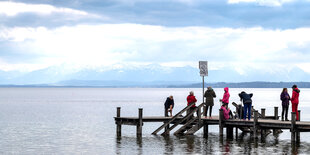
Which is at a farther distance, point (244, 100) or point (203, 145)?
point (244, 100)

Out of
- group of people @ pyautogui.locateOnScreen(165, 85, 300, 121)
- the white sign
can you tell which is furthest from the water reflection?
the white sign

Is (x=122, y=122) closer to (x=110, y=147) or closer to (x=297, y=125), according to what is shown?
(x=110, y=147)

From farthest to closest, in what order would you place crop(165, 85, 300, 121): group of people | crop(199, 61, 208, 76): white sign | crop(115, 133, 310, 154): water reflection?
1. crop(199, 61, 208, 76): white sign
2. crop(165, 85, 300, 121): group of people
3. crop(115, 133, 310, 154): water reflection

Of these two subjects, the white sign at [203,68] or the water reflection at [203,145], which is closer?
the water reflection at [203,145]

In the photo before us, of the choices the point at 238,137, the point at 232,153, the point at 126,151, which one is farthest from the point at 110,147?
the point at 238,137

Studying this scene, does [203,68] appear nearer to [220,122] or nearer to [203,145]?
[220,122]

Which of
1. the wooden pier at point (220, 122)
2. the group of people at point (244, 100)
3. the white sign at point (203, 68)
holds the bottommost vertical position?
the wooden pier at point (220, 122)

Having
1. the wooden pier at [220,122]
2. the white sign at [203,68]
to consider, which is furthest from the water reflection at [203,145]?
the white sign at [203,68]

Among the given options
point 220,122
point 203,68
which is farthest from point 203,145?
point 203,68

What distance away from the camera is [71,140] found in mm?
35094

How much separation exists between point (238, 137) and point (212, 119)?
3.47m

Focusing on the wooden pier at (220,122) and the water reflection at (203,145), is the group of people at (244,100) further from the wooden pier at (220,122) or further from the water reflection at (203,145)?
the water reflection at (203,145)

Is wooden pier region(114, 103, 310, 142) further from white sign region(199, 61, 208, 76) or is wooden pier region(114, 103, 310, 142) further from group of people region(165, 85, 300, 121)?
white sign region(199, 61, 208, 76)

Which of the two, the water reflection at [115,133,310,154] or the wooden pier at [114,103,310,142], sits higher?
the wooden pier at [114,103,310,142]
